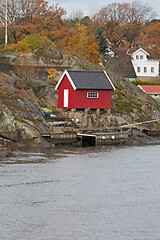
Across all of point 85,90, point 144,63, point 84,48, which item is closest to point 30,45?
point 84,48

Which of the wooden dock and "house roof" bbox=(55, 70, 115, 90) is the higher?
"house roof" bbox=(55, 70, 115, 90)

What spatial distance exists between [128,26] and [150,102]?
158 ft

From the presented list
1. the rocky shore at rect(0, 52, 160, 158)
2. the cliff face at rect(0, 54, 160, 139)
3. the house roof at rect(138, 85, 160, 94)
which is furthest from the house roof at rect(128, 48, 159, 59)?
the rocky shore at rect(0, 52, 160, 158)

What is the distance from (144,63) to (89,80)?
4550cm

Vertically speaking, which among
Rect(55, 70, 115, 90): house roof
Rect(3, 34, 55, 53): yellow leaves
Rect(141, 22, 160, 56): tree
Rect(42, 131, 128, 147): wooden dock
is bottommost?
Rect(42, 131, 128, 147): wooden dock

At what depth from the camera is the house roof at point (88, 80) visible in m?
52.5

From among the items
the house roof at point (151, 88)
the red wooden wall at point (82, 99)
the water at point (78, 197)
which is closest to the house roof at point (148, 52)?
the house roof at point (151, 88)

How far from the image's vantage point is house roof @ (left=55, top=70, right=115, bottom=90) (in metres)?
52.5

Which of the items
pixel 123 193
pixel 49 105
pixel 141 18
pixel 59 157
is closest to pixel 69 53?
pixel 49 105

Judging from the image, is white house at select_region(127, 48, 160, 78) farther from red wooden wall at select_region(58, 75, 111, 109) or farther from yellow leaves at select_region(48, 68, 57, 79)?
red wooden wall at select_region(58, 75, 111, 109)

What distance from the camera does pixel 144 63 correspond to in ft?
317

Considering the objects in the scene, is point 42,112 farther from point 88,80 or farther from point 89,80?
point 89,80

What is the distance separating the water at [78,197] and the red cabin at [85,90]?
570 inches

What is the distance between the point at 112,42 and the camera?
105 meters
